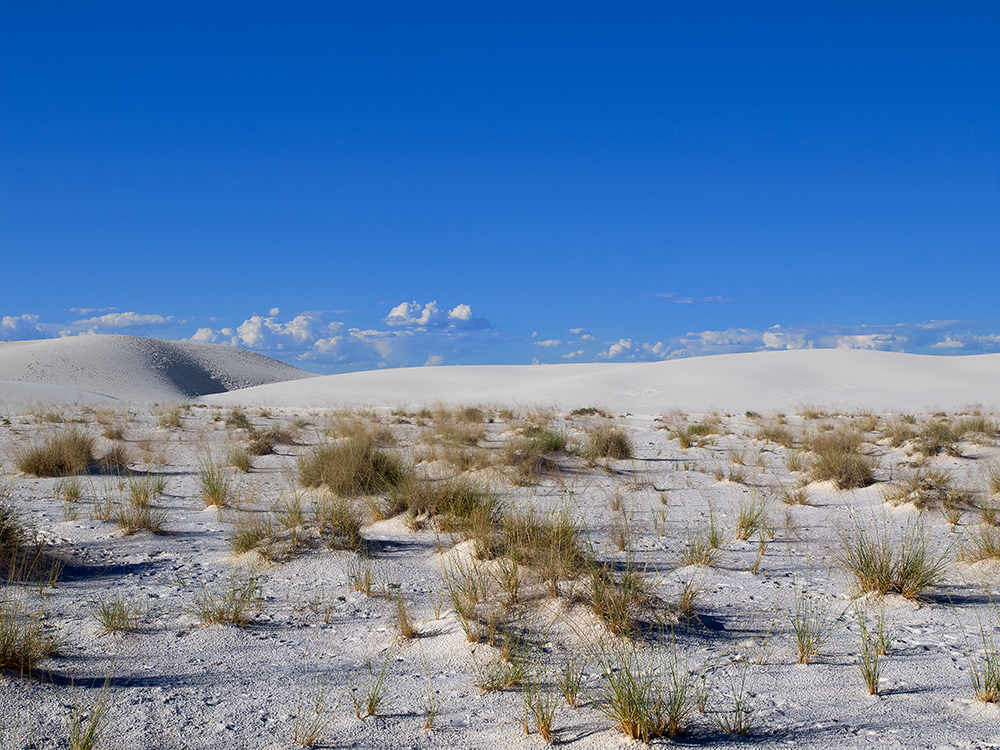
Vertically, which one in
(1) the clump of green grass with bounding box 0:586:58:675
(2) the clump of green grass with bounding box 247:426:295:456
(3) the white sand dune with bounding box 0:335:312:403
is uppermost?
(3) the white sand dune with bounding box 0:335:312:403

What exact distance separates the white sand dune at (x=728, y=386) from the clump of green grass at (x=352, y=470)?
22.8 m

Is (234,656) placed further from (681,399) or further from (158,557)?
(681,399)

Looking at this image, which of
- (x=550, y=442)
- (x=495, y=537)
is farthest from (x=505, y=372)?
(x=495, y=537)

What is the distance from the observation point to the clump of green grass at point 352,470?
22.0ft

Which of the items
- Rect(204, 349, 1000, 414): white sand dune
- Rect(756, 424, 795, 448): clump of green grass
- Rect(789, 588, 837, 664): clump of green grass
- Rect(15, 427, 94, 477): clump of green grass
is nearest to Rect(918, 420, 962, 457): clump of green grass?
Rect(756, 424, 795, 448): clump of green grass

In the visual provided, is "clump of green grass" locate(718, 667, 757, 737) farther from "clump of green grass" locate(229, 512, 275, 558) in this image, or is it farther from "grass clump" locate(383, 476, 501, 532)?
"clump of green grass" locate(229, 512, 275, 558)

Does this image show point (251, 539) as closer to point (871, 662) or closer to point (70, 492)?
point (70, 492)

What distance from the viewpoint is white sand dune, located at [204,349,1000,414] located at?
3222 centimetres

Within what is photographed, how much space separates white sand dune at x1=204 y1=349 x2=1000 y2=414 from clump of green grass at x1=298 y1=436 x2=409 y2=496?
74.9ft

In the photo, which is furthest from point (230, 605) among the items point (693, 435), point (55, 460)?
point (693, 435)

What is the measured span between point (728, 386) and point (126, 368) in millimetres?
59691

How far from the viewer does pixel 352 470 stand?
Answer: 6.87m

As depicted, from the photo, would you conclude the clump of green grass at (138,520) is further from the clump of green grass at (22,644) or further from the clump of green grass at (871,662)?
the clump of green grass at (871,662)

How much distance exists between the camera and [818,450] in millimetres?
9688
